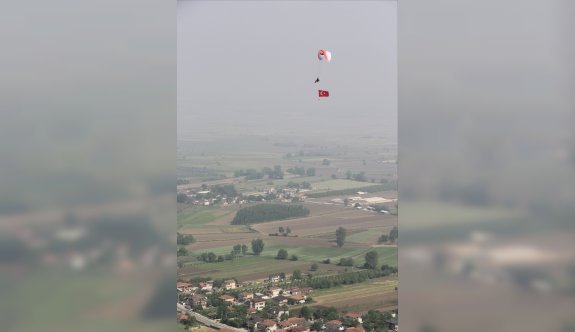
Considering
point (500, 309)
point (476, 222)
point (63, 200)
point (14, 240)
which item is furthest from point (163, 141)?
point (500, 309)

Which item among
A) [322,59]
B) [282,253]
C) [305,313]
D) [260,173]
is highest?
[322,59]

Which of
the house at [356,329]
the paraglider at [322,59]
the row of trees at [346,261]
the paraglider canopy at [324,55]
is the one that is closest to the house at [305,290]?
the row of trees at [346,261]

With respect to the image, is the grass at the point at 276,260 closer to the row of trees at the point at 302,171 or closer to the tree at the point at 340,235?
the tree at the point at 340,235

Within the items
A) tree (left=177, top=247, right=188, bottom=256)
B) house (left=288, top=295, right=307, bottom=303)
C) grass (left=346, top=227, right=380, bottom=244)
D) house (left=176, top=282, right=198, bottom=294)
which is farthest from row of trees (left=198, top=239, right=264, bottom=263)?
grass (left=346, top=227, right=380, bottom=244)

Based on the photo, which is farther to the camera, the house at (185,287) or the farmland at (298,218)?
the house at (185,287)

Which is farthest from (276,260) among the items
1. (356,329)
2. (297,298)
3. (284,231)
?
(356,329)

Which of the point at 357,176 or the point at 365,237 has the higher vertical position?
the point at 357,176

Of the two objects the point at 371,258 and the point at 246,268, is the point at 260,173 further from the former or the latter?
the point at 371,258
